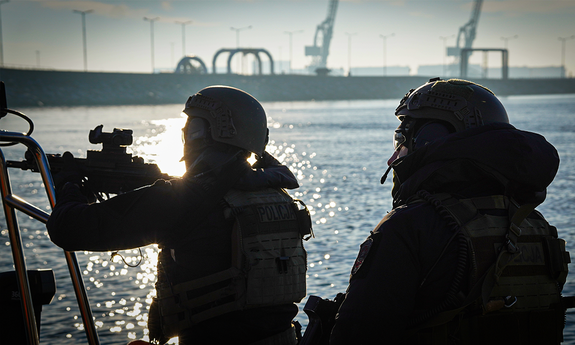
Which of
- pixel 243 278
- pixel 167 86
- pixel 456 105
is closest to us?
pixel 456 105

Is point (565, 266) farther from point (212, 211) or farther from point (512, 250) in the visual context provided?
point (212, 211)

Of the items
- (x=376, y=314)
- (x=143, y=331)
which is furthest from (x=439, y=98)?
(x=143, y=331)

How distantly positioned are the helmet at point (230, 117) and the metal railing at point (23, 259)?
689mm

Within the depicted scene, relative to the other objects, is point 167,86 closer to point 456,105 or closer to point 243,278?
point 243,278

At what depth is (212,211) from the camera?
2.86 meters

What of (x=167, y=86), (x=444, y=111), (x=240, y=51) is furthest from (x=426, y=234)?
(x=240, y=51)

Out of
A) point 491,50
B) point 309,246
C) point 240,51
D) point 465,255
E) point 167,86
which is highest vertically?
point 491,50

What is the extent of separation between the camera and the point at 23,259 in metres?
2.95

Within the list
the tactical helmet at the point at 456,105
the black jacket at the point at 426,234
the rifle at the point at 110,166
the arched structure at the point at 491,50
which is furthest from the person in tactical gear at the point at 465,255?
the arched structure at the point at 491,50

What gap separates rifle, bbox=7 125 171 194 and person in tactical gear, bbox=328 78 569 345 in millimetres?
1682

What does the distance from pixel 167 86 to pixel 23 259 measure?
334 feet

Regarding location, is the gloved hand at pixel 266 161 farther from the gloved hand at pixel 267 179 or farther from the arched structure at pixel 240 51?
the arched structure at pixel 240 51

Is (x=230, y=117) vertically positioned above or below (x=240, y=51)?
below

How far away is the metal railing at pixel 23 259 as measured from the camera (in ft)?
9.52
